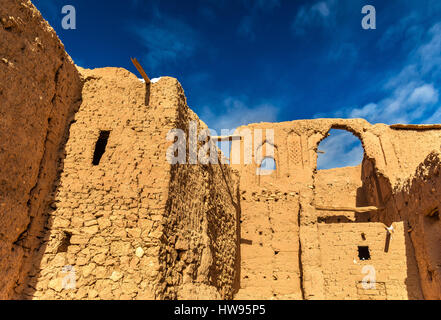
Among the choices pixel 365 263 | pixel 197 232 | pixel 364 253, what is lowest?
pixel 365 263

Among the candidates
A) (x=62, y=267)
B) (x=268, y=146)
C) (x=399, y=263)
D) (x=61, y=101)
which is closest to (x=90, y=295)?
(x=62, y=267)

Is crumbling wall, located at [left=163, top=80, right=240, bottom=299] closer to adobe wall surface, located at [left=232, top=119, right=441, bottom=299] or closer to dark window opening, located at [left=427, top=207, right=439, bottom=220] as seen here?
adobe wall surface, located at [left=232, top=119, right=441, bottom=299]

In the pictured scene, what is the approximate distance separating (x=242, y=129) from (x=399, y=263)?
347 inches

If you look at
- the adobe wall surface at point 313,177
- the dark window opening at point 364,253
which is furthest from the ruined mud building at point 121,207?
the dark window opening at point 364,253

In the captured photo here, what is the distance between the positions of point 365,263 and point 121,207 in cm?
881

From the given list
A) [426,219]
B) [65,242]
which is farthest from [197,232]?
[426,219]

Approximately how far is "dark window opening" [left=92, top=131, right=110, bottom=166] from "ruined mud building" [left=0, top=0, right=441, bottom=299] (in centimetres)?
2

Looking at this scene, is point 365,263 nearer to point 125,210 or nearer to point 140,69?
point 125,210

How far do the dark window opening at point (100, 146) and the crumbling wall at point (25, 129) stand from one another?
75 cm

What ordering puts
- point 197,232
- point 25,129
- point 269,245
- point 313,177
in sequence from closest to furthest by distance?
point 25,129 < point 197,232 < point 269,245 < point 313,177

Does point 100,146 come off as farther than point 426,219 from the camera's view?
No

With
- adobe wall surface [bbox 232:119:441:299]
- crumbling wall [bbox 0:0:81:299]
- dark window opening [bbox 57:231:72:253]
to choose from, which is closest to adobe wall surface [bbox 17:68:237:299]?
dark window opening [bbox 57:231:72:253]

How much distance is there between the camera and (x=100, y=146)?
24.2 ft
